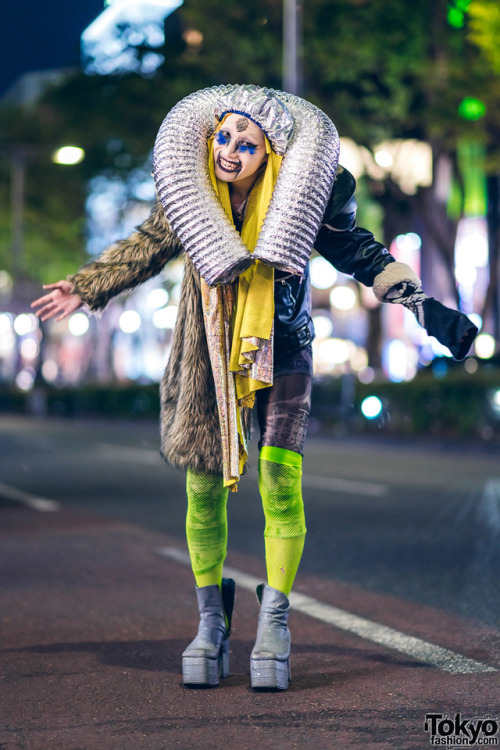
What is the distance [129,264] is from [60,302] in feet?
0.85

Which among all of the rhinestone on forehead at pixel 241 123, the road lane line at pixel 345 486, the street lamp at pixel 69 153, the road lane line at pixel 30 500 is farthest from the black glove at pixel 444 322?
the street lamp at pixel 69 153

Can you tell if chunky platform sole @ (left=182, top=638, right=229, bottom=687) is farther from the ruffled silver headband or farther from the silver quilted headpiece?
the silver quilted headpiece

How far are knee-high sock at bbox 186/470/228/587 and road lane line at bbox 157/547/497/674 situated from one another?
0.76 m

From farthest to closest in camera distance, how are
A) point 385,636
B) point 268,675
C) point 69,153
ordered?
point 69,153 < point 385,636 < point 268,675

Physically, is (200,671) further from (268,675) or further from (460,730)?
(460,730)

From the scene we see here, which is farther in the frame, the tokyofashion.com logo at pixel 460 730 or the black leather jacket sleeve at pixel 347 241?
the black leather jacket sleeve at pixel 347 241

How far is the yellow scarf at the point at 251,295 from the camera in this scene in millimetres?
3498

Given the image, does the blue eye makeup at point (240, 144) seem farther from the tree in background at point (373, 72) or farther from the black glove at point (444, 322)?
the tree in background at point (373, 72)

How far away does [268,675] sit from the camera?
133 inches

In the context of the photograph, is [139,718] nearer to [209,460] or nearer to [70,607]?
[209,460]

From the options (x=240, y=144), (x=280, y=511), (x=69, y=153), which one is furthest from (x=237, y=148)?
(x=69, y=153)

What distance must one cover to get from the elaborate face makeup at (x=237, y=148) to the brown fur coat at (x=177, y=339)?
0.29m

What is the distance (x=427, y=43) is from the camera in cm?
1984

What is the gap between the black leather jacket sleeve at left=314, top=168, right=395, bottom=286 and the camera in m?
3.68
